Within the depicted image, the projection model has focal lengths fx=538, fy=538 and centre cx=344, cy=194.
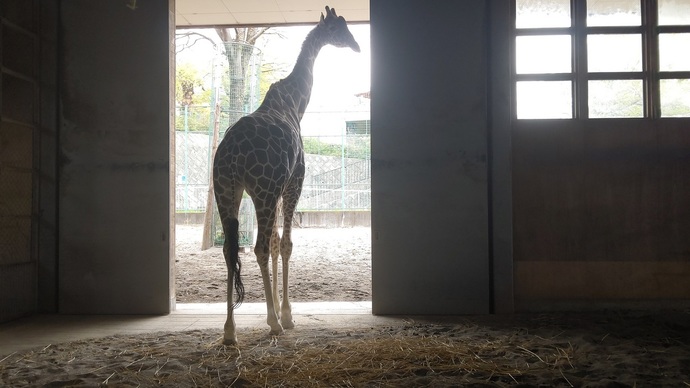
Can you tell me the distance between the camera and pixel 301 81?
4727mm

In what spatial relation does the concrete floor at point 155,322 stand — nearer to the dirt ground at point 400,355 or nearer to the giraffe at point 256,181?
the dirt ground at point 400,355

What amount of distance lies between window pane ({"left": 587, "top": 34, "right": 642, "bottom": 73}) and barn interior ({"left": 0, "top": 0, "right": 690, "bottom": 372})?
99 mm

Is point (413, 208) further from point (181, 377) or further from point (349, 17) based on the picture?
point (349, 17)

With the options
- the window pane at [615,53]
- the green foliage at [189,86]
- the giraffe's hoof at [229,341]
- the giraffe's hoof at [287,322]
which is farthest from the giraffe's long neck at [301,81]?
the green foliage at [189,86]

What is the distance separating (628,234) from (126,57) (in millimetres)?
4500

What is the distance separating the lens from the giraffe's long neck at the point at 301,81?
4.56 m

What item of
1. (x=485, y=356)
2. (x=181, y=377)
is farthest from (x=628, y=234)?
(x=181, y=377)

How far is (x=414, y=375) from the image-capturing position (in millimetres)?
2734

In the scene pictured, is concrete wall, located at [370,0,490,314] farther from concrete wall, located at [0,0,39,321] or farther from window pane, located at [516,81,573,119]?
concrete wall, located at [0,0,39,321]

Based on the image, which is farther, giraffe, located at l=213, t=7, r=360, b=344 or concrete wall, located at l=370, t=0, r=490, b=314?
concrete wall, located at l=370, t=0, r=490, b=314

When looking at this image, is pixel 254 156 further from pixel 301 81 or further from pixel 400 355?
pixel 400 355

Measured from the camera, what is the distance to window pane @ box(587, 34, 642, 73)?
15.1 feet

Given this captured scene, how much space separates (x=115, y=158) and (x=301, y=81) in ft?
5.70

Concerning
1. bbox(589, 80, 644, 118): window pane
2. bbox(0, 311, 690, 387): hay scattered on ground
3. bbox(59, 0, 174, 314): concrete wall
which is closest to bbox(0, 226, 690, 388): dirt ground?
bbox(0, 311, 690, 387): hay scattered on ground
